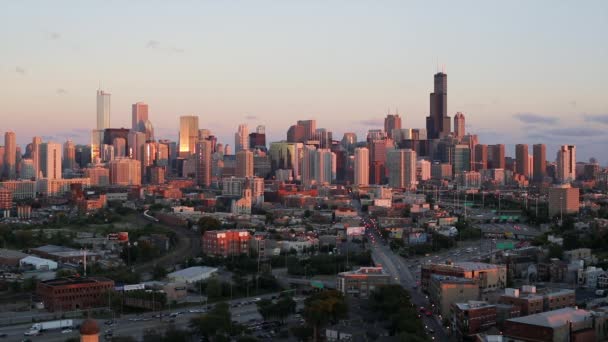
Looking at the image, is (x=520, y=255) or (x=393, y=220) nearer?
(x=520, y=255)

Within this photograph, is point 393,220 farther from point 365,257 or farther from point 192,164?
point 192,164

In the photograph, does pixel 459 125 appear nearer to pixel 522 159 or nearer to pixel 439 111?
pixel 439 111

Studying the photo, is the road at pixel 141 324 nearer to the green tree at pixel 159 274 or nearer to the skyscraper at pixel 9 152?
the green tree at pixel 159 274

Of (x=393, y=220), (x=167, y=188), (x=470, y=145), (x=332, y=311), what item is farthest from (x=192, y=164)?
(x=332, y=311)

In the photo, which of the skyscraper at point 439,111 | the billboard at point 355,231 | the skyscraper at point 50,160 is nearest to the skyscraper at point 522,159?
the skyscraper at point 439,111

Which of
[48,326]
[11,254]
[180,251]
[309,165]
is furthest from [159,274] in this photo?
[309,165]

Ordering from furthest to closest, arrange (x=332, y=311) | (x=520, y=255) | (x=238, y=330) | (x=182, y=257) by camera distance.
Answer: (x=182, y=257)
(x=520, y=255)
(x=332, y=311)
(x=238, y=330)
